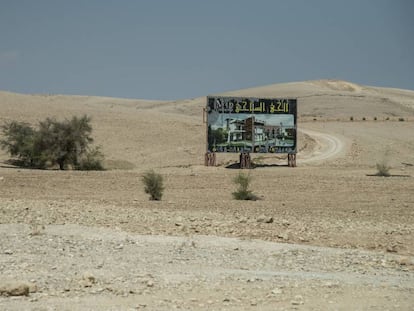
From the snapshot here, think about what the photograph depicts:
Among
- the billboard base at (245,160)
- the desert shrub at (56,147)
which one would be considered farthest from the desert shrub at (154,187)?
the billboard base at (245,160)

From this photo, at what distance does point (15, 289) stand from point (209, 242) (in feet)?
18.0

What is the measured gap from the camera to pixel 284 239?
14930mm

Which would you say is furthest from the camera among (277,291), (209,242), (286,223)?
(286,223)

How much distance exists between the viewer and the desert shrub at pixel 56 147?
39.4 m

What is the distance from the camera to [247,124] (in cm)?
4012

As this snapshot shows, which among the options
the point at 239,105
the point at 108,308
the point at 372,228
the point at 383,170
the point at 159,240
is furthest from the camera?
the point at 239,105

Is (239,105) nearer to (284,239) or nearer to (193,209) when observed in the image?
(193,209)

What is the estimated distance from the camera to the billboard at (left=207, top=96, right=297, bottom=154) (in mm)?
39844

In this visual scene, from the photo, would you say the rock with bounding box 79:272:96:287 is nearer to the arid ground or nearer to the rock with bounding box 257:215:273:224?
the arid ground

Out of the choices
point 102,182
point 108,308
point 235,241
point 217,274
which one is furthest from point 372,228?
point 102,182

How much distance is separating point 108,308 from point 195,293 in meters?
1.46

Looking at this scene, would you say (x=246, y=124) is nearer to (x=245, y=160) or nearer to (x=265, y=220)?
(x=245, y=160)

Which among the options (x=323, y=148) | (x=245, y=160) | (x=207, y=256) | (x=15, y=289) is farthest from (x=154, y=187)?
(x=323, y=148)

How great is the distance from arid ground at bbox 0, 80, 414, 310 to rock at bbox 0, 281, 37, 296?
26 mm
